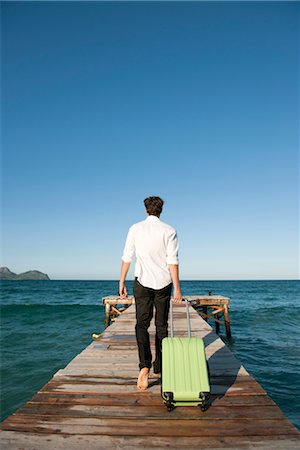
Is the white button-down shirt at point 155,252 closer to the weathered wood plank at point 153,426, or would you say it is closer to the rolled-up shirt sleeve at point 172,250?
the rolled-up shirt sleeve at point 172,250

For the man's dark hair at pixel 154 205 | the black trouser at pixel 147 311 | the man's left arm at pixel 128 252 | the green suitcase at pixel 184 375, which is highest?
the man's dark hair at pixel 154 205

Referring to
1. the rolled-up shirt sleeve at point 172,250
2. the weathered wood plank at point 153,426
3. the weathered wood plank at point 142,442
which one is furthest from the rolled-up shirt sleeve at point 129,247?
the weathered wood plank at point 142,442

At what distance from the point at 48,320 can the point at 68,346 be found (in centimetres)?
938

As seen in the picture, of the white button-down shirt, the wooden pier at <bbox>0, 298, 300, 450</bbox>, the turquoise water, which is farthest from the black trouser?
the turquoise water

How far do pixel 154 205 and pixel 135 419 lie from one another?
262 centimetres

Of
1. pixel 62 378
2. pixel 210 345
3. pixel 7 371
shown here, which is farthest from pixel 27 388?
pixel 210 345

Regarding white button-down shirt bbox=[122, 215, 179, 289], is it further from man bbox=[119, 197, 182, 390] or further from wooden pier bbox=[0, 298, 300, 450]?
wooden pier bbox=[0, 298, 300, 450]

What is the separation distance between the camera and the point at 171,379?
3.28 metres

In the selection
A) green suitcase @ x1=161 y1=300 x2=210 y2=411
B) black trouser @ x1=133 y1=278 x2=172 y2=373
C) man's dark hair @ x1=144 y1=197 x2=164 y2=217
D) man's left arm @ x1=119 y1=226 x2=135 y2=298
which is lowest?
green suitcase @ x1=161 y1=300 x2=210 y2=411

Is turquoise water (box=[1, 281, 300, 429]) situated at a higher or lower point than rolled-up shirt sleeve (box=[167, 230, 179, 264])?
lower

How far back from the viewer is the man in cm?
393

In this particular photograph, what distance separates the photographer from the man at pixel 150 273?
3926 mm

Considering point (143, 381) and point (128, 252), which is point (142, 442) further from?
point (128, 252)

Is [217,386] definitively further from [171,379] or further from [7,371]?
[7,371]
